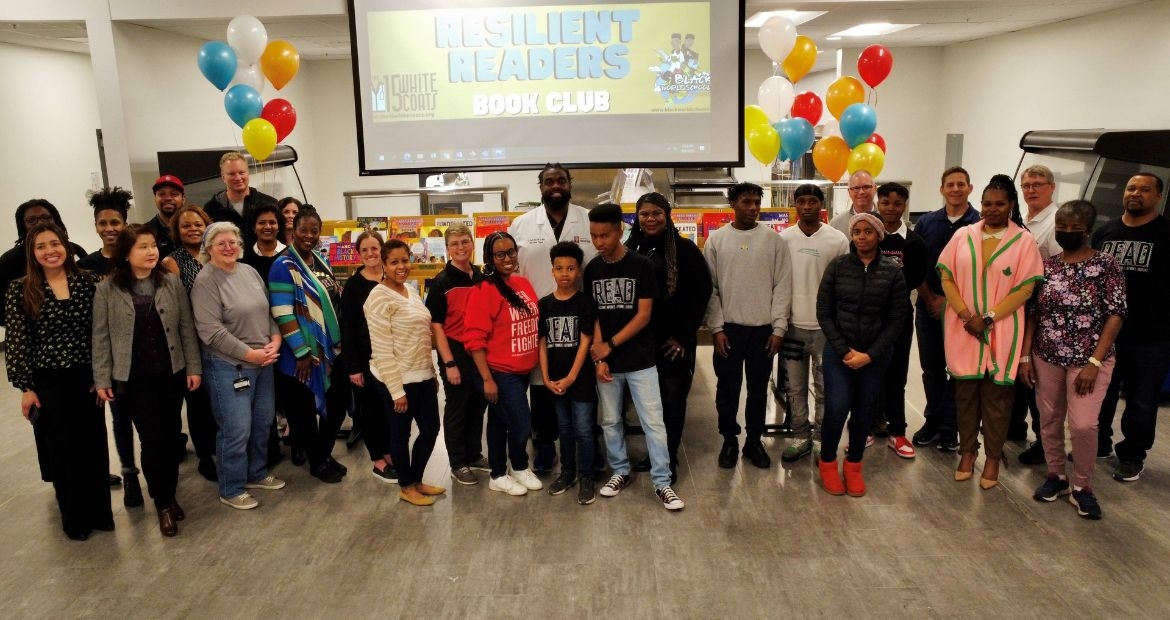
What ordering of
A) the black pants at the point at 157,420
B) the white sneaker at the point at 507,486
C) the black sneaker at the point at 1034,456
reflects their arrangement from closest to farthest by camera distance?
the black pants at the point at 157,420, the white sneaker at the point at 507,486, the black sneaker at the point at 1034,456

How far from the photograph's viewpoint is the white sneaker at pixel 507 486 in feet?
12.5

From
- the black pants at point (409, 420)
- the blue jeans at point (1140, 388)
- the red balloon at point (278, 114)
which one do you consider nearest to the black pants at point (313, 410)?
the black pants at point (409, 420)

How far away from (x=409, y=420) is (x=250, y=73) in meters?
3.41

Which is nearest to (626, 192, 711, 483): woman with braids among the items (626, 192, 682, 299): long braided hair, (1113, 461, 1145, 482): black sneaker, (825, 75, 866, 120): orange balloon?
(626, 192, 682, 299): long braided hair

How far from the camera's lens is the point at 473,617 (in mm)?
2799

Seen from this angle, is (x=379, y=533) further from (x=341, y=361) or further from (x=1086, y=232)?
(x=1086, y=232)

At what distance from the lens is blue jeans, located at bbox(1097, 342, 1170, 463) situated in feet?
12.3

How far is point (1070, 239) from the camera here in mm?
3439

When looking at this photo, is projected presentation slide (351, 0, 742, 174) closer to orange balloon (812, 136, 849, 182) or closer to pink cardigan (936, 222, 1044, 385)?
orange balloon (812, 136, 849, 182)

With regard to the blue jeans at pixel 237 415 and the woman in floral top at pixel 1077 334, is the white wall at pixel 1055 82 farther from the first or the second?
the blue jeans at pixel 237 415

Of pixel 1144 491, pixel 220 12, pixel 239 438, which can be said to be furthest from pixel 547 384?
pixel 220 12

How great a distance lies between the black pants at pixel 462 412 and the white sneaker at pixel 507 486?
24 centimetres

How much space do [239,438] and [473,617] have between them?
1589 millimetres

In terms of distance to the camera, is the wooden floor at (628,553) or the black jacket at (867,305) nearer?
the wooden floor at (628,553)
